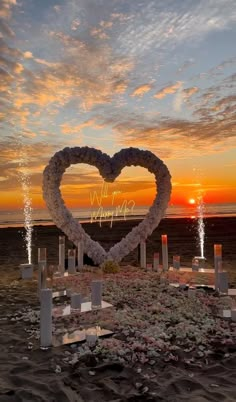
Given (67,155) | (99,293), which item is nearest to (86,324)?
(99,293)

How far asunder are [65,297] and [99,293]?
1.66 m

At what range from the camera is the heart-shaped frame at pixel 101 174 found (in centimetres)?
1211

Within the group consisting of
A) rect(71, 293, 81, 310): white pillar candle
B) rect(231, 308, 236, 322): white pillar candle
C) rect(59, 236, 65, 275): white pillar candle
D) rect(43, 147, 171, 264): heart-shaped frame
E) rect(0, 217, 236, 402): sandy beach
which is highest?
rect(43, 147, 171, 264): heart-shaped frame

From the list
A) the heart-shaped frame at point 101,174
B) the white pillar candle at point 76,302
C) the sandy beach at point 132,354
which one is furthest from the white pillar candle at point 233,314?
the heart-shaped frame at point 101,174

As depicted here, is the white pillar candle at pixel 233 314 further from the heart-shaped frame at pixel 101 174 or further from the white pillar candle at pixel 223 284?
the heart-shaped frame at pixel 101 174

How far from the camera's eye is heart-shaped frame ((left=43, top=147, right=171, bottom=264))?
12.1 meters

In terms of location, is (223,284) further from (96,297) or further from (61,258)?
(61,258)

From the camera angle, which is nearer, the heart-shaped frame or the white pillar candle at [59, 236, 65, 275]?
the white pillar candle at [59, 236, 65, 275]

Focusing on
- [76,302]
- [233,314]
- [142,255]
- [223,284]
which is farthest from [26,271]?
[233,314]

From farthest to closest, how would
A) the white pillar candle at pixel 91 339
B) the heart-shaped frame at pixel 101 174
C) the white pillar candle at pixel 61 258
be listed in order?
the heart-shaped frame at pixel 101 174
the white pillar candle at pixel 61 258
the white pillar candle at pixel 91 339

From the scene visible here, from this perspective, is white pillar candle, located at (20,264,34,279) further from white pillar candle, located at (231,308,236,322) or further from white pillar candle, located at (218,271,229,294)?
white pillar candle, located at (231,308,236,322)

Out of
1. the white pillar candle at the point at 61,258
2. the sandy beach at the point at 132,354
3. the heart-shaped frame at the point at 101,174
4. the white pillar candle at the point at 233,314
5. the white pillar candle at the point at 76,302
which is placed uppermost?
the heart-shaped frame at the point at 101,174

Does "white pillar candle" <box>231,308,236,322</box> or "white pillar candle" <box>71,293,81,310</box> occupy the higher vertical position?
"white pillar candle" <box>71,293,81,310</box>

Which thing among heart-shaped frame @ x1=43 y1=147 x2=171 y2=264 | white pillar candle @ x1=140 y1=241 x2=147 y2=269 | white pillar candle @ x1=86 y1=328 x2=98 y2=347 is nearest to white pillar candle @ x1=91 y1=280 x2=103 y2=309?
white pillar candle @ x1=86 y1=328 x2=98 y2=347
